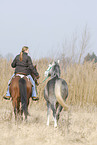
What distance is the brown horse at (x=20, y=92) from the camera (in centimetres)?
663

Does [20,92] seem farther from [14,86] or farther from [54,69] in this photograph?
[54,69]

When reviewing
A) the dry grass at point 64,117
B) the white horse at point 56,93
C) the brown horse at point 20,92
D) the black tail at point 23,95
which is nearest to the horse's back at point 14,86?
the brown horse at point 20,92

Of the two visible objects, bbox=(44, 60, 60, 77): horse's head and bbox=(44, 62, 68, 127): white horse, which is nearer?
bbox=(44, 62, 68, 127): white horse

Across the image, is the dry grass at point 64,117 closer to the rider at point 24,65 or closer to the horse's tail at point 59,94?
the horse's tail at point 59,94

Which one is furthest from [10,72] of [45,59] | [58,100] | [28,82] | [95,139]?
[95,139]

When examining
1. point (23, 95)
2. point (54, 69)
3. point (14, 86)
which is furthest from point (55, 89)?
point (14, 86)

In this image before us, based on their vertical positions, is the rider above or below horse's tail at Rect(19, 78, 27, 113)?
above

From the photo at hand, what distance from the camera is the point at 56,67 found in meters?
6.62

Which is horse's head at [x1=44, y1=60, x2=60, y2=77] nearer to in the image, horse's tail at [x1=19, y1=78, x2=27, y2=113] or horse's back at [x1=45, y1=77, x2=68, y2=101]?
horse's back at [x1=45, y1=77, x2=68, y2=101]

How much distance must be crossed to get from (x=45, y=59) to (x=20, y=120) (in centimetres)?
572

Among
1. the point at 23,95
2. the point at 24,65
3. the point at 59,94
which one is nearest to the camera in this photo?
the point at 59,94

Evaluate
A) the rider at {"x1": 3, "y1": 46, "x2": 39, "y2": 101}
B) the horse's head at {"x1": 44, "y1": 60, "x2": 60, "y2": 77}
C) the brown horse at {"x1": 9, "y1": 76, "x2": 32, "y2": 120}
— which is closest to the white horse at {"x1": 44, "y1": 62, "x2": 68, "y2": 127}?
the horse's head at {"x1": 44, "y1": 60, "x2": 60, "y2": 77}

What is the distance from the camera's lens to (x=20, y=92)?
262 inches

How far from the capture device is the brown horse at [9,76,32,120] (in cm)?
663
